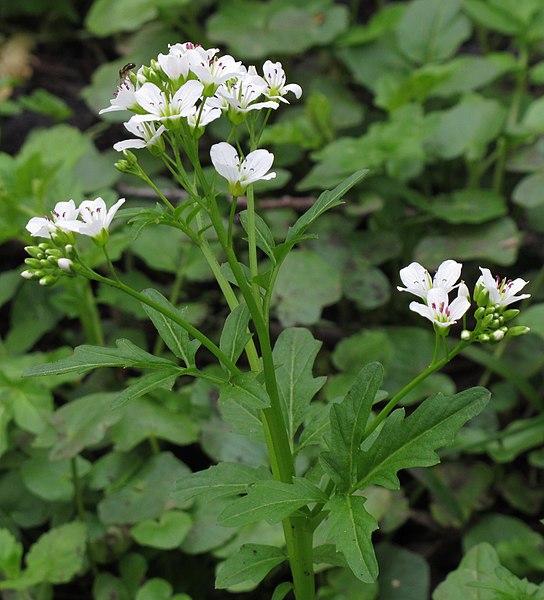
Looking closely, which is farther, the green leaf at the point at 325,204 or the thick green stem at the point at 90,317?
the thick green stem at the point at 90,317

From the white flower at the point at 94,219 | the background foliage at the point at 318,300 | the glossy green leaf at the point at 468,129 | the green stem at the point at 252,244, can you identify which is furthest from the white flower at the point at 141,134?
the glossy green leaf at the point at 468,129

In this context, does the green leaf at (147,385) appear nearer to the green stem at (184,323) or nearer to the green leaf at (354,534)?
the green stem at (184,323)

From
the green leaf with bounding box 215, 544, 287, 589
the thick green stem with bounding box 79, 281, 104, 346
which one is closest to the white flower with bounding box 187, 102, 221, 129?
the green leaf with bounding box 215, 544, 287, 589

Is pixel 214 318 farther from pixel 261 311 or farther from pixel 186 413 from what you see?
pixel 261 311

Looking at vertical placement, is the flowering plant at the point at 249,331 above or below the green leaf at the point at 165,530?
above

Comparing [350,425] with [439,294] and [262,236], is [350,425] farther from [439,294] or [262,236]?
[262,236]

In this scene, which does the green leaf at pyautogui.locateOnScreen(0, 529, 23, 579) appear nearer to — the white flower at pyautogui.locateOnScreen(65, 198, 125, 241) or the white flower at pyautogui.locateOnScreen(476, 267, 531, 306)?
the white flower at pyautogui.locateOnScreen(65, 198, 125, 241)

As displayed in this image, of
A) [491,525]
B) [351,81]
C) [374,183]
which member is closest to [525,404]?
[491,525]
